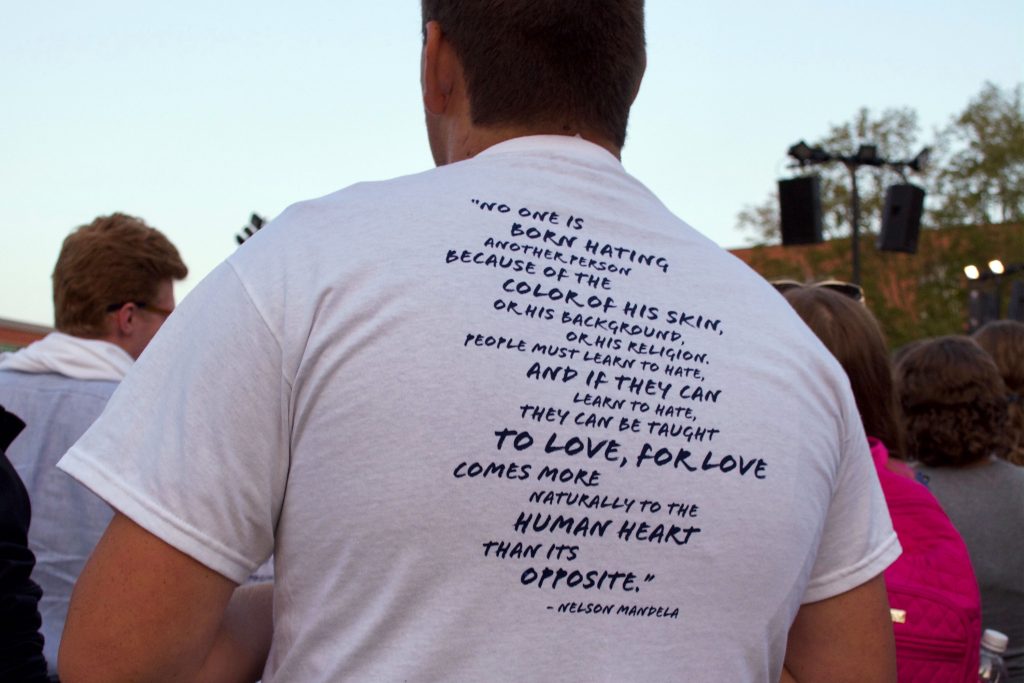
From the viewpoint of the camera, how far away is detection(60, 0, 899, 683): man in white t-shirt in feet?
3.72

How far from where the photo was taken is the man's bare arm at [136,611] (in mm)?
1119

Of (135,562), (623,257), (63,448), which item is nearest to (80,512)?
(63,448)

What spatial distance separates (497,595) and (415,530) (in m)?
0.12

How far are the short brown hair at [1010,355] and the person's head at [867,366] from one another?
1.83m

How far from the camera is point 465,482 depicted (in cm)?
114

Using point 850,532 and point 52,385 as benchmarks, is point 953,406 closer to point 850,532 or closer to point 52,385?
point 850,532

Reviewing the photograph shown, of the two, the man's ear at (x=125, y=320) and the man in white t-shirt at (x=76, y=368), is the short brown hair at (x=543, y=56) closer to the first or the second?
the man in white t-shirt at (x=76, y=368)

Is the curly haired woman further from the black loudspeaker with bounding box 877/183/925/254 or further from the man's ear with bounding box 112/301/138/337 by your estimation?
the black loudspeaker with bounding box 877/183/925/254

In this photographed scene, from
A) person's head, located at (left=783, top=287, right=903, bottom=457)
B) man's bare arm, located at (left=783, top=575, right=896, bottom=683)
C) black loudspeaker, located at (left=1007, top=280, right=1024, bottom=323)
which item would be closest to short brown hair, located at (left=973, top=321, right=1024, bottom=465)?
person's head, located at (left=783, top=287, right=903, bottom=457)

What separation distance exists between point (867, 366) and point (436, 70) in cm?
164

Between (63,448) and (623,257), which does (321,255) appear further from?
(63,448)

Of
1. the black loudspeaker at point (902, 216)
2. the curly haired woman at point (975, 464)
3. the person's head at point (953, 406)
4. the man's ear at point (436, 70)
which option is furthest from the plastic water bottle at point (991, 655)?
the black loudspeaker at point (902, 216)

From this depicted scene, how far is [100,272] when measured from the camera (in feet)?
11.0

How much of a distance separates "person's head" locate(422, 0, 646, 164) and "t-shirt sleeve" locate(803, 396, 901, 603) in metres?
0.55
